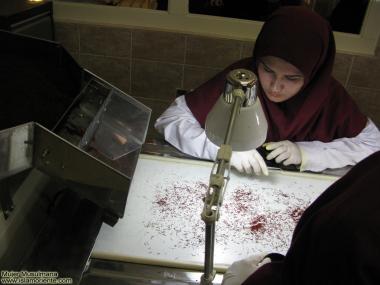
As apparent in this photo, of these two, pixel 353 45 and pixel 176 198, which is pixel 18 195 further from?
pixel 353 45

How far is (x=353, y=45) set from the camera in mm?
2096

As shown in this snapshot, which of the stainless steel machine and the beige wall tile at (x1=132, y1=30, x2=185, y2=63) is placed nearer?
the stainless steel machine

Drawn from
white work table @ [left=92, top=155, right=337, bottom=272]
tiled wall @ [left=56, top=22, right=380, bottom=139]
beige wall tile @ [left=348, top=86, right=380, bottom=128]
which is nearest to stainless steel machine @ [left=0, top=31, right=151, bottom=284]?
white work table @ [left=92, top=155, right=337, bottom=272]

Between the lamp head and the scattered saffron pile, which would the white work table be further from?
the lamp head

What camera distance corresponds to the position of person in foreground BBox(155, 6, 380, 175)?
1225mm

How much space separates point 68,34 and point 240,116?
5.90ft

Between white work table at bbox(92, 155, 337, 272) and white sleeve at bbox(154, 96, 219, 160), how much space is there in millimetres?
63

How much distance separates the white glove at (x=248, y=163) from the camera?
1.12 meters

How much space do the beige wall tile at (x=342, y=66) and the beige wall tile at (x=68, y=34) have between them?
1.48 meters

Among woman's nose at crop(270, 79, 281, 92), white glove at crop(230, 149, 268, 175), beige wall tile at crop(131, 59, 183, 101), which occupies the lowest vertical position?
beige wall tile at crop(131, 59, 183, 101)

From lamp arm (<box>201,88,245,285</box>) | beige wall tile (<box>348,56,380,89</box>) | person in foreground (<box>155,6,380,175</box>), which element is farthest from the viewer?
beige wall tile (<box>348,56,380,89</box>)

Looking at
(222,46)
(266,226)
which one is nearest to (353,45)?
(222,46)

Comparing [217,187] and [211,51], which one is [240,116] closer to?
[217,187]

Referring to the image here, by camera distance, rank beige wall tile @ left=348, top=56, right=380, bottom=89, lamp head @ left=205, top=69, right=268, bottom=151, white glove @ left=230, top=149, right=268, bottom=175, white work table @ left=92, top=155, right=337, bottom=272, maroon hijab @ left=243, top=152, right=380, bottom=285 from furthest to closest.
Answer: beige wall tile @ left=348, top=56, right=380, bottom=89 → white glove @ left=230, top=149, right=268, bottom=175 → white work table @ left=92, top=155, right=337, bottom=272 → lamp head @ left=205, top=69, right=268, bottom=151 → maroon hijab @ left=243, top=152, right=380, bottom=285
